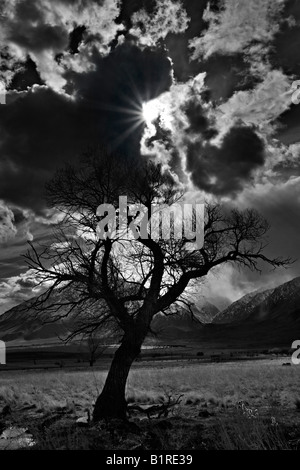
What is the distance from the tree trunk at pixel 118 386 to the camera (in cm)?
1037

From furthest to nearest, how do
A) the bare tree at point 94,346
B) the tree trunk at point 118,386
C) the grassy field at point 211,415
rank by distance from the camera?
the bare tree at point 94,346
the tree trunk at point 118,386
the grassy field at point 211,415

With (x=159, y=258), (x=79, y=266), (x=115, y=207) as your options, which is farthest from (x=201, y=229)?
(x=79, y=266)

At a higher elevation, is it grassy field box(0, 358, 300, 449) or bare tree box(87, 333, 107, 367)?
bare tree box(87, 333, 107, 367)

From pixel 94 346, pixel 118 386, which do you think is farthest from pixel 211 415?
pixel 94 346

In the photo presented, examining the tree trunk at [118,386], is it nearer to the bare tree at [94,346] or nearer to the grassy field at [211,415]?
the grassy field at [211,415]

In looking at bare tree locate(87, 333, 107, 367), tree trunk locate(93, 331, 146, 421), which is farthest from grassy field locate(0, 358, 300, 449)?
bare tree locate(87, 333, 107, 367)

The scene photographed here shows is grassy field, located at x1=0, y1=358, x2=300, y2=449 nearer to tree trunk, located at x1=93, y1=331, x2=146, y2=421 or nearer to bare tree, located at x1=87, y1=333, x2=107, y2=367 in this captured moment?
tree trunk, located at x1=93, y1=331, x2=146, y2=421

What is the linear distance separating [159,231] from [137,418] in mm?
6234

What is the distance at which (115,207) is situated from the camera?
38.1 ft

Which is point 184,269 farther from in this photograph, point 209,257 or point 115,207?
point 115,207

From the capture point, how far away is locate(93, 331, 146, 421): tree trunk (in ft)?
34.0

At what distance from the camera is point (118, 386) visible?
1050 cm

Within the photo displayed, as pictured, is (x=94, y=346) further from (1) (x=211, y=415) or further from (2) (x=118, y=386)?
(1) (x=211, y=415)

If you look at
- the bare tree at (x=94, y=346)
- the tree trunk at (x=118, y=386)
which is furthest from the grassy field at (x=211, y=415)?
the bare tree at (x=94, y=346)
